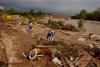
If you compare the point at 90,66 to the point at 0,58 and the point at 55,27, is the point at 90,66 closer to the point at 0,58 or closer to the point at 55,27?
the point at 0,58

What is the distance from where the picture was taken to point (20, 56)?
17.9m

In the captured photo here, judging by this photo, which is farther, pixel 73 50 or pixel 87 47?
pixel 87 47

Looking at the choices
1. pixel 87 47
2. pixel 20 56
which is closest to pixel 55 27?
pixel 87 47

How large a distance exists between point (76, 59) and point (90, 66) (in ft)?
3.02

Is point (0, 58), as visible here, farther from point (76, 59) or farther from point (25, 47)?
point (76, 59)

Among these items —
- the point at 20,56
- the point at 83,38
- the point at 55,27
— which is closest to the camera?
the point at 20,56

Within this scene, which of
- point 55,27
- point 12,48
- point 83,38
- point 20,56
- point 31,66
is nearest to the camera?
point 31,66

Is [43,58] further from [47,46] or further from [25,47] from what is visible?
[25,47]

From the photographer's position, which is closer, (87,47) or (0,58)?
(0,58)

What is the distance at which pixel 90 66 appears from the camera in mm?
16938

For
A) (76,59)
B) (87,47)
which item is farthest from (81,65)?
(87,47)

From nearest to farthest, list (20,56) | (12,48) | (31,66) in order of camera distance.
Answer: (31,66) → (20,56) → (12,48)

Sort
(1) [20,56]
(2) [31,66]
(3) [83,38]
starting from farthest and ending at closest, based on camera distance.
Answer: (3) [83,38]
(1) [20,56]
(2) [31,66]

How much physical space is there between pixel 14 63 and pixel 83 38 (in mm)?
10284
